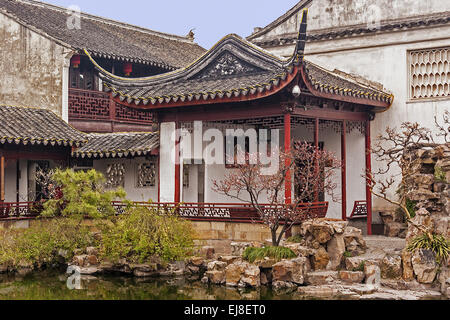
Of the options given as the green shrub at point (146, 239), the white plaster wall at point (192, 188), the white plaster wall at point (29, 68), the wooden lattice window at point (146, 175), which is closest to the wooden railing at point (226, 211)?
the green shrub at point (146, 239)

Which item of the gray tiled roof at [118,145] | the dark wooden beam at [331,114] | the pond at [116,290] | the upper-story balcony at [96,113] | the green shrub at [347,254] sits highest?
the upper-story balcony at [96,113]

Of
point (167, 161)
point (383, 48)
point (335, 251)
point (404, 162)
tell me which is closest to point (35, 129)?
point (167, 161)

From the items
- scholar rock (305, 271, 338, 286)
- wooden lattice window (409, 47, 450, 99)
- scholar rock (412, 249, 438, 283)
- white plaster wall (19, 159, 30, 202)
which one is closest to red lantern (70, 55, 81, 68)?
white plaster wall (19, 159, 30, 202)

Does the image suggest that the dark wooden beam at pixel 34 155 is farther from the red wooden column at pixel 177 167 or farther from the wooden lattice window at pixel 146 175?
the red wooden column at pixel 177 167

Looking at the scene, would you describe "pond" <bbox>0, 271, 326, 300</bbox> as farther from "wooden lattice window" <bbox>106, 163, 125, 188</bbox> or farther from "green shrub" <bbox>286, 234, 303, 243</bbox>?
"wooden lattice window" <bbox>106, 163, 125, 188</bbox>

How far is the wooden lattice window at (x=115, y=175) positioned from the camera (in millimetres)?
17422

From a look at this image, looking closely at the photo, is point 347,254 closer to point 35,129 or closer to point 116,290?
point 116,290

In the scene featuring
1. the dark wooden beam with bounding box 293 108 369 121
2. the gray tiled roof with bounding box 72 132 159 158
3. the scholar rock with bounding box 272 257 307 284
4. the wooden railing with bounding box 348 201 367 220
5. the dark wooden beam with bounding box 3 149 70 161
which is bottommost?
the scholar rock with bounding box 272 257 307 284

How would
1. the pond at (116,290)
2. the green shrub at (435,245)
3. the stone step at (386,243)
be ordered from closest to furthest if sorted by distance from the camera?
the pond at (116,290)
the green shrub at (435,245)
the stone step at (386,243)

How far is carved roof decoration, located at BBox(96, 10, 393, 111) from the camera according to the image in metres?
13.3

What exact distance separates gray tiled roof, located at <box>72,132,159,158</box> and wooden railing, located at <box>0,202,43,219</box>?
171 centimetres

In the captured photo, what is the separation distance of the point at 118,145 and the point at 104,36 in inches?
282

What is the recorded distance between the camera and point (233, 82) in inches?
565

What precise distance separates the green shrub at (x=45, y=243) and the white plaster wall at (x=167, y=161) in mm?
2182
